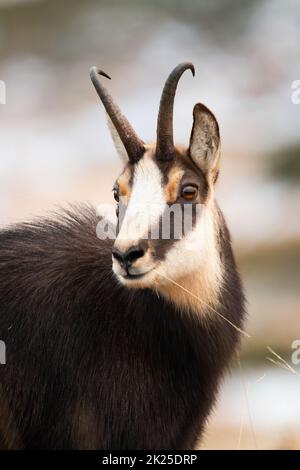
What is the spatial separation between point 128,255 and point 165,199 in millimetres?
710

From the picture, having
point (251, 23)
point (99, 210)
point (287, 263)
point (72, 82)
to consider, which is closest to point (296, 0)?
point (251, 23)

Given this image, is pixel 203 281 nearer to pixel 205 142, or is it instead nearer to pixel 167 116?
pixel 205 142

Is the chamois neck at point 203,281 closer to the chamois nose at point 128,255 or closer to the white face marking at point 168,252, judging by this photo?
the white face marking at point 168,252

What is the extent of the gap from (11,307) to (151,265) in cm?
171

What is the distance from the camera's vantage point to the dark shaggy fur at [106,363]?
885 centimetres

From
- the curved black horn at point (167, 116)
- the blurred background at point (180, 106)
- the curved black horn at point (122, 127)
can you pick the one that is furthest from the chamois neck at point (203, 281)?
the blurred background at point (180, 106)

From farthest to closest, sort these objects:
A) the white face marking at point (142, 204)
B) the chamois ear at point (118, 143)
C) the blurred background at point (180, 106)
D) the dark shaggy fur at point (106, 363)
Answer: the blurred background at point (180, 106)
the chamois ear at point (118, 143)
the dark shaggy fur at point (106, 363)
the white face marking at point (142, 204)

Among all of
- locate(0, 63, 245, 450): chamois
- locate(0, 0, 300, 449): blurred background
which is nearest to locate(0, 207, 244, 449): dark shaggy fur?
locate(0, 63, 245, 450): chamois

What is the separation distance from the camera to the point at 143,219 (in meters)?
8.32

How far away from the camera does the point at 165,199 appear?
854 cm

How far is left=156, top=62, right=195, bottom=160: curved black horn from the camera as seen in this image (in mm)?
8625

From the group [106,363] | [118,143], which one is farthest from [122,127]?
[106,363]

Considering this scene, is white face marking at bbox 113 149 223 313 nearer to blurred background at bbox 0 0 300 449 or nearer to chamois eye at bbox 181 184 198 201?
chamois eye at bbox 181 184 198 201

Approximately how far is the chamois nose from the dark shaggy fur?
0.97 metres
